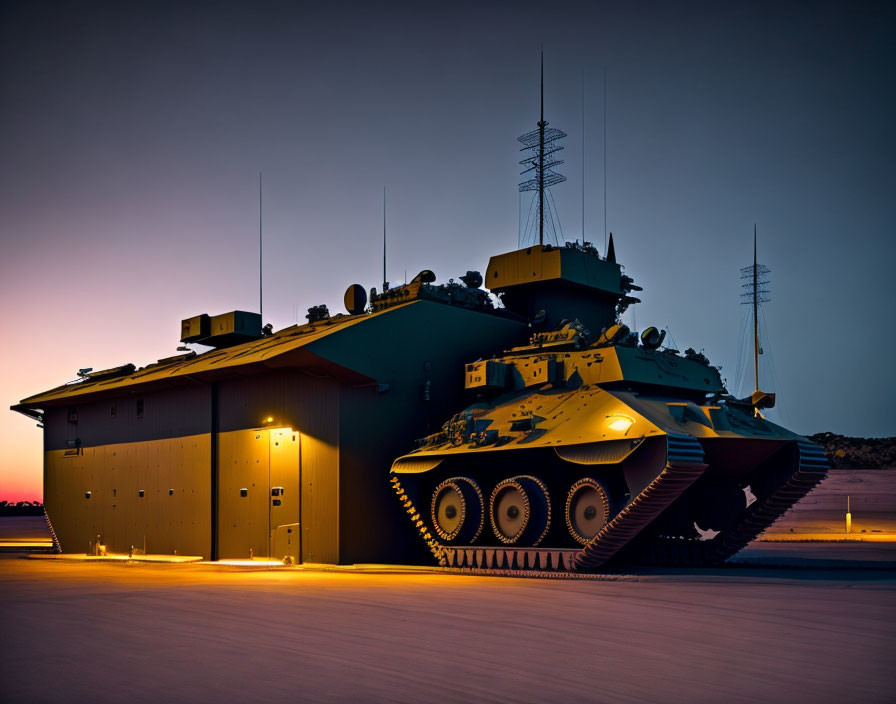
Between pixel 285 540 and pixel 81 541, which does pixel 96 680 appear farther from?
pixel 81 541

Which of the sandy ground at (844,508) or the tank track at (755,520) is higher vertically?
the tank track at (755,520)

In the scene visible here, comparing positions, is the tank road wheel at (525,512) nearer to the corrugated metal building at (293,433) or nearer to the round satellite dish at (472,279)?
the corrugated metal building at (293,433)

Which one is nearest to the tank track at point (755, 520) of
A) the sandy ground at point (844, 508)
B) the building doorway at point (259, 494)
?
the building doorway at point (259, 494)

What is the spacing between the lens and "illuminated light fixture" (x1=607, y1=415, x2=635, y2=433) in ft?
62.8

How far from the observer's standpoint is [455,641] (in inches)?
417

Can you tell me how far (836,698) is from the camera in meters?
7.79

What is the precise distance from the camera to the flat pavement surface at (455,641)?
810 centimetres

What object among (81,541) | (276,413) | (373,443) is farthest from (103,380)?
(373,443)

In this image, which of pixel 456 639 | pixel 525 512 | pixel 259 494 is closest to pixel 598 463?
pixel 525 512

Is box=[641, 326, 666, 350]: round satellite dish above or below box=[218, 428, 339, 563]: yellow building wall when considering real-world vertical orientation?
above

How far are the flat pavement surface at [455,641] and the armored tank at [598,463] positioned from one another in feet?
7.85

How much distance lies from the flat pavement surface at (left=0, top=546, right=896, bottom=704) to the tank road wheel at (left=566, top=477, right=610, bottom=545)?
1927 millimetres

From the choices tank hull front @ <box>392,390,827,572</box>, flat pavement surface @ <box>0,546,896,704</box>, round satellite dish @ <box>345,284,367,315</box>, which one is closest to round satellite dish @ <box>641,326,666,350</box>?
tank hull front @ <box>392,390,827,572</box>

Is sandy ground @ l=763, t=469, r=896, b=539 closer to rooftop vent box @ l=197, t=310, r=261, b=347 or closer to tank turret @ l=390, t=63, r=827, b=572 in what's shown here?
tank turret @ l=390, t=63, r=827, b=572
